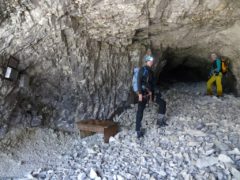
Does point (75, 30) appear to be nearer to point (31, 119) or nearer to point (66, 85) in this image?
point (66, 85)

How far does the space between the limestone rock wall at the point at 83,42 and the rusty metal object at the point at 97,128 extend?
573 mm

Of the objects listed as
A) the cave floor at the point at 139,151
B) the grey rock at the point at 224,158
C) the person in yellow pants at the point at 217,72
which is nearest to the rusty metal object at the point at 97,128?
the cave floor at the point at 139,151

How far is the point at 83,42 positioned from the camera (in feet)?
24.0

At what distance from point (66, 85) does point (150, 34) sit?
304 cm

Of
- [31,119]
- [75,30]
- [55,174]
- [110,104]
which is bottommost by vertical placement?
[55,174]

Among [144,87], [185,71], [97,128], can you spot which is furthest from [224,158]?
[185,71]

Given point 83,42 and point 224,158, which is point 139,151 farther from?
point 83,42

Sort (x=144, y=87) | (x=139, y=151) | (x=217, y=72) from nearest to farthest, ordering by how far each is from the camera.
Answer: (x=139, y=151)
(x=144, y=87)
(x=217, y=72)

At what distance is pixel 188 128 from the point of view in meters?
6.78

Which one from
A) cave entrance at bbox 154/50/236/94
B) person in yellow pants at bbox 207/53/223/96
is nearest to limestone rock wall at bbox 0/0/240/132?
person in yellow pants at bbox 207/53/223/96

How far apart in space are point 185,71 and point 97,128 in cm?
1042

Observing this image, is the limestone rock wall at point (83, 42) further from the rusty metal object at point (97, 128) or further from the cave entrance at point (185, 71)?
the cave entrance at point (185, 71)

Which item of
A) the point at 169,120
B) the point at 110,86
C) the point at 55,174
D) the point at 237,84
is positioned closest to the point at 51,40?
the point at 110,86

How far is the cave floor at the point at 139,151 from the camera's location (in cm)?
500
